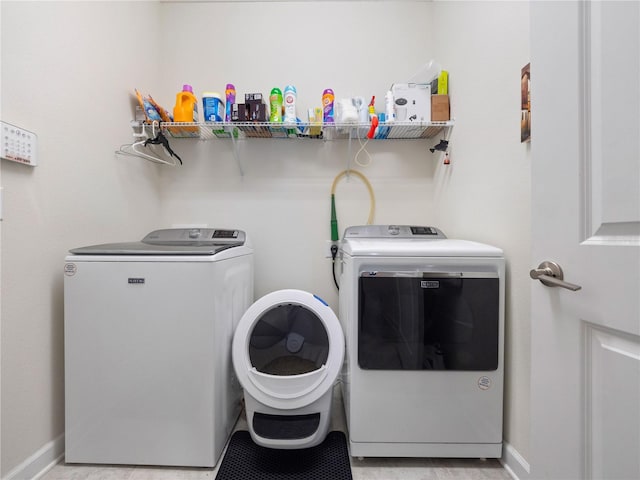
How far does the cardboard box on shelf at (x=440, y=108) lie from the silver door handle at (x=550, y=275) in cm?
138

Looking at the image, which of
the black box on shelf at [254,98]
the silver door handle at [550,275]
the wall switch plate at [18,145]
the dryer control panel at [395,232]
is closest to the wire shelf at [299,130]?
the black box on shelf at [254,98]

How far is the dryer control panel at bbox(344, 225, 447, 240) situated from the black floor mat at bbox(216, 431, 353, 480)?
44.2 inches

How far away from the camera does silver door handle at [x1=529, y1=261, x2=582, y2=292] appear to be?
69 centimetres

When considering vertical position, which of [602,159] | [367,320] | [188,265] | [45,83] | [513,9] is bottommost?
[367,320]

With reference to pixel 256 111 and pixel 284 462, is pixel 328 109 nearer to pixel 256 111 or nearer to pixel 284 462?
pixel 256 111

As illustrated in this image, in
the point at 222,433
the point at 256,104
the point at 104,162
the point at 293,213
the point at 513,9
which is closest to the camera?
the point at 513,9

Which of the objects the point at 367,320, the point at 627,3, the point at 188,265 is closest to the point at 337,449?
the point at 367,320

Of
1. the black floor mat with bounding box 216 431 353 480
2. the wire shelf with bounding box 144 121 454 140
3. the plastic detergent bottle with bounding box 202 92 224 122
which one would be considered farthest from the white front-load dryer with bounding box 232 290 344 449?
the plastic detergent bottle with bounding box 202 92 224 122

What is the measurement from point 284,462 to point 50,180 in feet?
5.40

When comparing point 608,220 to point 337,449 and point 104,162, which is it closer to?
point 337,449

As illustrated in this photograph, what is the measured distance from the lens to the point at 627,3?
0.57 meters

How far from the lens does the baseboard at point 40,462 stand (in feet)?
3.74

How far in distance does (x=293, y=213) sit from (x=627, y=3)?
178cm

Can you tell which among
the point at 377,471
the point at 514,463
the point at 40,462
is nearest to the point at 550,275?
the point at 514,463
